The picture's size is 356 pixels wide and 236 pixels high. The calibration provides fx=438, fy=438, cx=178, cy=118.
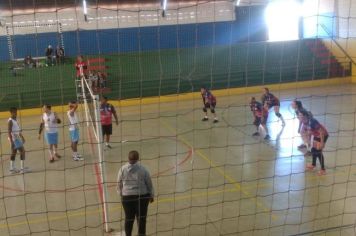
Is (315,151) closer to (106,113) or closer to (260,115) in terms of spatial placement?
(260,115)

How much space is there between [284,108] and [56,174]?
9363mm

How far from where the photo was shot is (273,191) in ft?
26.4

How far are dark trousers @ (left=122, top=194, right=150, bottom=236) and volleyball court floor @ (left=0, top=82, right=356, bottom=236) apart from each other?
0.81 meters

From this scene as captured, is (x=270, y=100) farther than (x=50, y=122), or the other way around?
(x=270, y=100)

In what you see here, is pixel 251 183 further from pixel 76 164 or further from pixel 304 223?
pixel 76 164

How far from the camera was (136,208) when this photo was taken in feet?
19.4

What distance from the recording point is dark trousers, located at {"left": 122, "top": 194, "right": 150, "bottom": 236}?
580 cm

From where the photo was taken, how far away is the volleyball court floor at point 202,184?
6945 millimetres

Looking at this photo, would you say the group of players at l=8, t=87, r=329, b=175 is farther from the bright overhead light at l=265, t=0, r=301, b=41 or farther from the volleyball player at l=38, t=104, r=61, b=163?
the bright overhead light at l=265, t=0, r=301, b=41

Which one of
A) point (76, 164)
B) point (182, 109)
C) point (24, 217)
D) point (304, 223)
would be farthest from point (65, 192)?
point (182, 109)

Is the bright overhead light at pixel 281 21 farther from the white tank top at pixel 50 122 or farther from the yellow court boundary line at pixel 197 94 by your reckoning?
the white tank top at pixel 50 122

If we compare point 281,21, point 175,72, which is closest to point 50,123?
point 175,72

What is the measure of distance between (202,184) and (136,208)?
2.95 meters

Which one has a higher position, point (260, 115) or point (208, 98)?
point (208, 98)
